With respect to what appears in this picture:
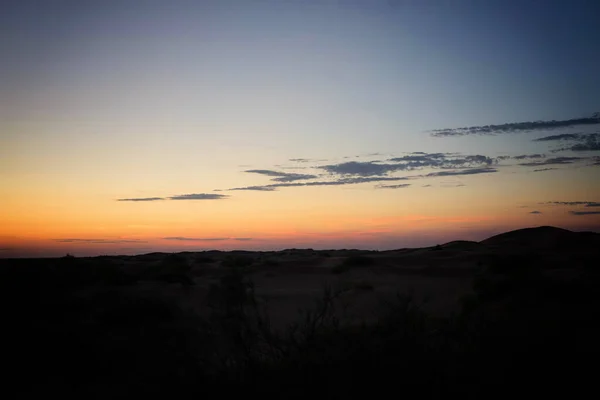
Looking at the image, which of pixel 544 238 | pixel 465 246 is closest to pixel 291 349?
pixel 544 238

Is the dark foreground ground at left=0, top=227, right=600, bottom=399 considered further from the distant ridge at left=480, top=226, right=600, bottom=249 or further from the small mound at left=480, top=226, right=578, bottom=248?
the small mound at left=480, top=226, right=578, bottom=248

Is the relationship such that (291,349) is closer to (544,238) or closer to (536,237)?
(544,238)

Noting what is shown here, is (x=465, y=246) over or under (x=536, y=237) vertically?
under

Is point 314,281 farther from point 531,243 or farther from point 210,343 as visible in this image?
point 531,243

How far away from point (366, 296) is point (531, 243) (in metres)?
26.8

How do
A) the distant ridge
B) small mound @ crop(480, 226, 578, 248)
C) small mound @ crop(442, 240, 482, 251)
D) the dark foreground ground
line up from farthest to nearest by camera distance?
small mound @ crop(442, 240, 482, 251) < small mound @ crop(480, 226, 578, 248) < the distant ridge < the dark foreground ground

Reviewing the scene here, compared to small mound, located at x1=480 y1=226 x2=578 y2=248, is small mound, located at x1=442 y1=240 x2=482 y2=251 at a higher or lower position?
lower

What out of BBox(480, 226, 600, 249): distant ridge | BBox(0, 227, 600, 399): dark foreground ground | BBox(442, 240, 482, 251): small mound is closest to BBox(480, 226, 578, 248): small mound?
BBox(480, 226, 600, 249): distant ridge

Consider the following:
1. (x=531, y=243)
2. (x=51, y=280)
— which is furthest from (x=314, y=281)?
(x=531, y=243)

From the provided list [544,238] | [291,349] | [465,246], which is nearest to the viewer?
[291,349]

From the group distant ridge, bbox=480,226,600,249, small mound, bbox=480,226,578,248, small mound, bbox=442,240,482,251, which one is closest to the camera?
distant ridge, bbox=480,226,600,249

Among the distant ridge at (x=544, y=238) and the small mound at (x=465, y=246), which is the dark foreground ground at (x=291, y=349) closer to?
the distant ridge at (x=544, y=238)

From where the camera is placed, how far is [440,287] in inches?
837

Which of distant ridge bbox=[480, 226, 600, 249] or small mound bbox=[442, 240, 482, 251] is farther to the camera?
small mound bbox=[442, 240, 482, 251]
